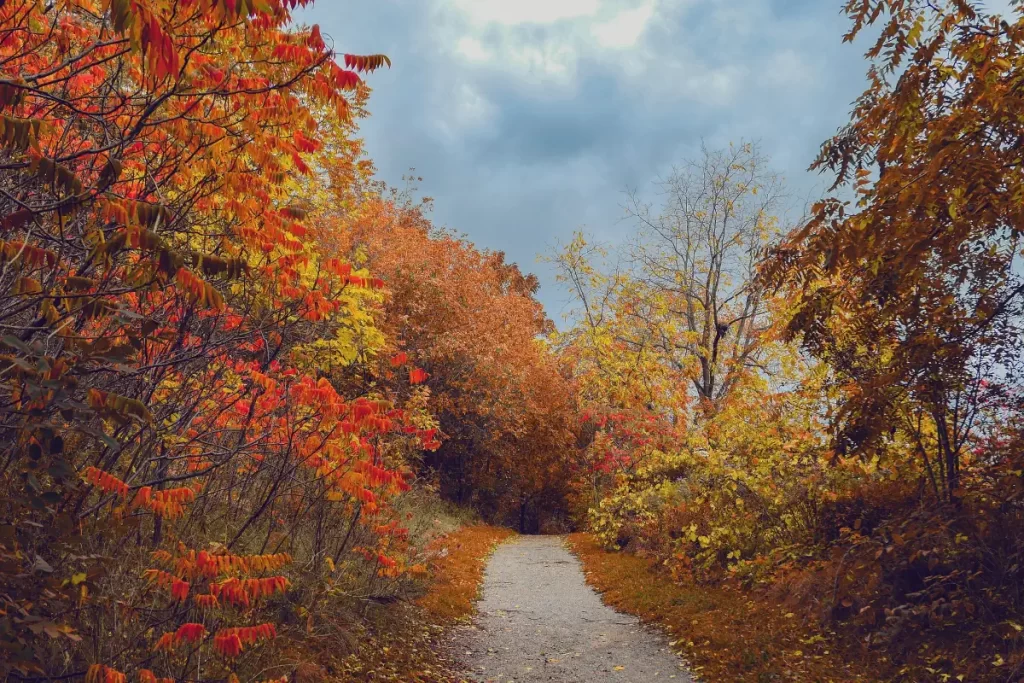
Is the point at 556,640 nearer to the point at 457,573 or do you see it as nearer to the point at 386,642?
the point at 386,642

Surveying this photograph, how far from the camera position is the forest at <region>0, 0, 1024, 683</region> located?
3.72 m

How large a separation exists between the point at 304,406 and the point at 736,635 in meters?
5.79

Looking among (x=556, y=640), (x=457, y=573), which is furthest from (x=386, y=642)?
(x=457, y=573)

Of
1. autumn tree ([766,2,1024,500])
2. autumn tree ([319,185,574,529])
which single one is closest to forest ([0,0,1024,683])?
autumn tree ([766,2,1024,500])

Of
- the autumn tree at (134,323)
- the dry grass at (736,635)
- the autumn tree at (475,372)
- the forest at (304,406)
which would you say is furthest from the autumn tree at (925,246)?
the autumn tree at (475,372)

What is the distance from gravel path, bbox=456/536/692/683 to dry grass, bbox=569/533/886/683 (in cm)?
33

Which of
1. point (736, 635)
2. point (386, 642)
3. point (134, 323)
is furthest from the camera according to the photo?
point (736, 635)

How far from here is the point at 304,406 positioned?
764cm

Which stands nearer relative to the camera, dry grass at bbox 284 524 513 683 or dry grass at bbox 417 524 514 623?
dry grass at bbox 284 524 513 683

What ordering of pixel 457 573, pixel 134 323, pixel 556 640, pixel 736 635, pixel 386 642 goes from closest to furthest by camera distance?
1. pixel 134 323
2. pixel 386 642
3. pixel 736 635
4. pixel 556 640
5. pixel 457 573

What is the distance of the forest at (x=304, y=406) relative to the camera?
12.2 ft

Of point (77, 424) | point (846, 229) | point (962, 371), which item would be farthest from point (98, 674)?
point (962, 371)

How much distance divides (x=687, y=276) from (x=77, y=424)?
17906 mm

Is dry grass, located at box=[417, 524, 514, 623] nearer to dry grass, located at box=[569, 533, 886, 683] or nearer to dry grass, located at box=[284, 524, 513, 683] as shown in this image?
dry grass, located at box=[284, 524, 513, 683]
